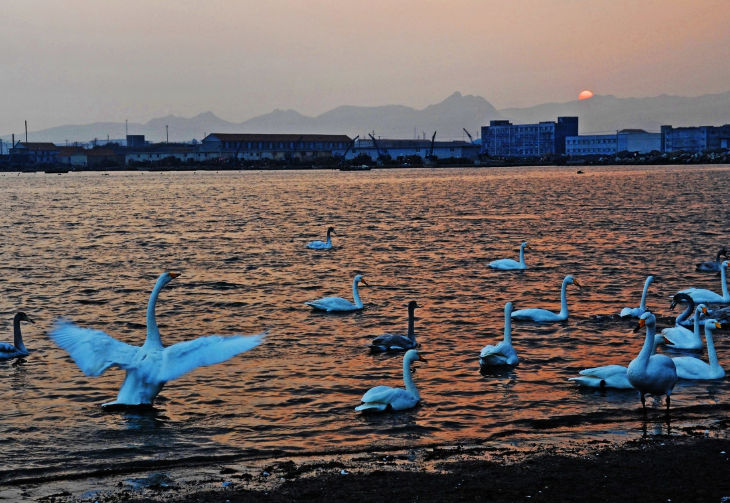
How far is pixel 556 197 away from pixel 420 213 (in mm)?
17854

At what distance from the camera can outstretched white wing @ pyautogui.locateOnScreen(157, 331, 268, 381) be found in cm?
856

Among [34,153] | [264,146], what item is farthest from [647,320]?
[34,153]

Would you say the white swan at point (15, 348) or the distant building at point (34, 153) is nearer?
the white swan at point (15, 348)

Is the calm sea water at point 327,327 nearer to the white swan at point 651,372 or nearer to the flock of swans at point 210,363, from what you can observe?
the flock of swans at point 210,363

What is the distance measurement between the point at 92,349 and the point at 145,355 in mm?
539

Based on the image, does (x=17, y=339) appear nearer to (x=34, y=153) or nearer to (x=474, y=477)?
(x=474, y=477)

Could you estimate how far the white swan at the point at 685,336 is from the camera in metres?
12.1

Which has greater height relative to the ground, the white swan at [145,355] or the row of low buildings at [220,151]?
the row of low buildings at [220,151]

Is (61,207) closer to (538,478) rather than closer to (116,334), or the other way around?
(116,334)

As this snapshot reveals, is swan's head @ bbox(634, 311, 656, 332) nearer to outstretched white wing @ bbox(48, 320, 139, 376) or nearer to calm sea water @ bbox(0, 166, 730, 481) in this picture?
calm sea water @ bbox(0, 166, 730, 481)

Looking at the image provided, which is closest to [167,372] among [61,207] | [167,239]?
[167,239]

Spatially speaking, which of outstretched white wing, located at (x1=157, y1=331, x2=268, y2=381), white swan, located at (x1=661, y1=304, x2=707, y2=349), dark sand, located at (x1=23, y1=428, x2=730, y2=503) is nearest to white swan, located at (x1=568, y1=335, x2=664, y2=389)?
dark sand, located at (x1=23, y1=428, x2=730, y2=503)

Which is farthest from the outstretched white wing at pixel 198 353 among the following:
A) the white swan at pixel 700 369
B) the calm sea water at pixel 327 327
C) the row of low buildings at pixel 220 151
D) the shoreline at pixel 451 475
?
the row of low buildings at pixel 220 151

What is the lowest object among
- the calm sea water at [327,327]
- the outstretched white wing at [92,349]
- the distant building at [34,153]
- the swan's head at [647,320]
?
the calm sea water at [327,327]
